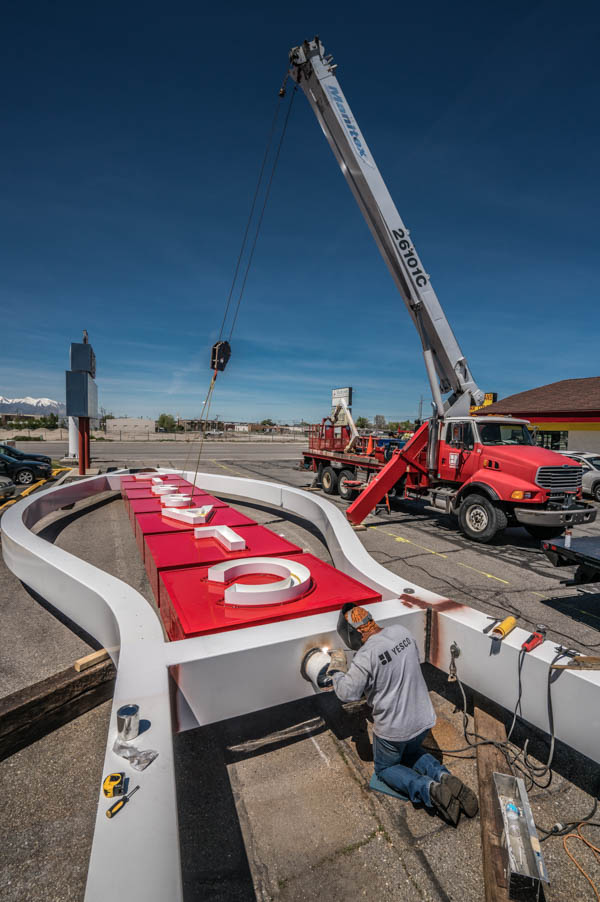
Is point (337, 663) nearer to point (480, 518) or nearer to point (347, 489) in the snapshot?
point (480, 518)

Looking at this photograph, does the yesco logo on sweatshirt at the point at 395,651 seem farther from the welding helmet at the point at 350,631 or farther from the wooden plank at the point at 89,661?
the wooden plank at the point at 89,661

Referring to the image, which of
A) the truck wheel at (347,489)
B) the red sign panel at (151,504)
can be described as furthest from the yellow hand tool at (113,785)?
the truck wheel at (347,489)

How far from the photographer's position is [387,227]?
993 cm

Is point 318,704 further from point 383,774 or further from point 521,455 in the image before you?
point 521,455

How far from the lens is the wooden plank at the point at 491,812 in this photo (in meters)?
2.01

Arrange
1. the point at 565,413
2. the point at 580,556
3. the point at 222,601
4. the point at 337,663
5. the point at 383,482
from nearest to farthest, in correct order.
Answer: the point at 337,663
the point at 222,601
the point at 580,556
the point at 383,482
the point at 565,413

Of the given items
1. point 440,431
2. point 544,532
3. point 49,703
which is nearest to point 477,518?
point 544,532

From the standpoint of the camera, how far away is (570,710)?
242 cm

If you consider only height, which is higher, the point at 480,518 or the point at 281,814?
the point at 480,518

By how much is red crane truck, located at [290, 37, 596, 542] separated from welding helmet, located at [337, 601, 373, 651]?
6554 millimetres

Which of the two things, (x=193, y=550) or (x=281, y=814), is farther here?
(x=193, y=550)

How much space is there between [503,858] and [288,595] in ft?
6.04

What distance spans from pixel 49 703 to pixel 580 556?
17.4 feet

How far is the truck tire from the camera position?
342 inches
